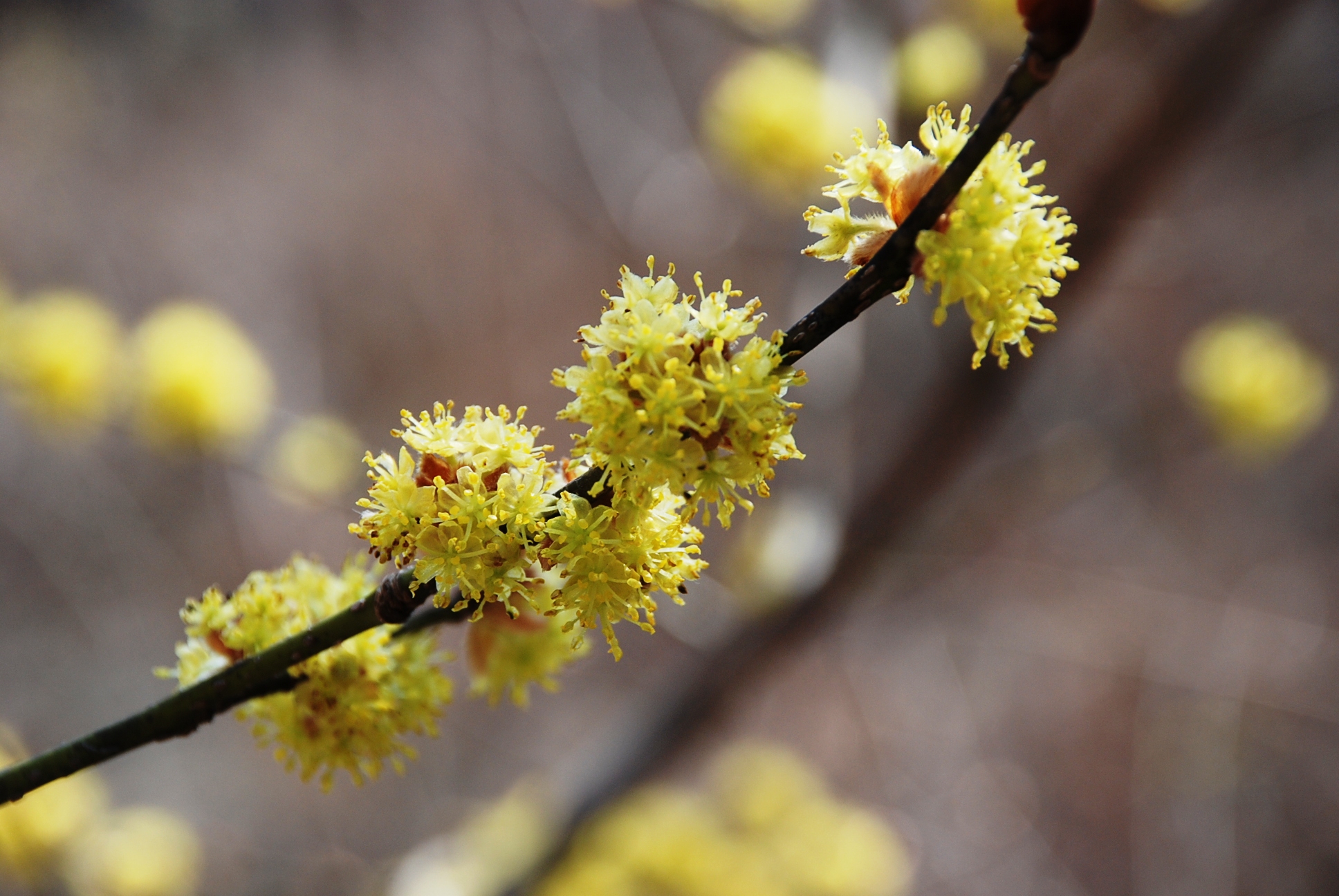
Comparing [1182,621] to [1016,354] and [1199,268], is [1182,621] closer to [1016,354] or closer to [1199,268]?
[1199,268]

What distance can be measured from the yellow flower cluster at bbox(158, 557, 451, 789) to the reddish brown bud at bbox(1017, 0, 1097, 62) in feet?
1.90

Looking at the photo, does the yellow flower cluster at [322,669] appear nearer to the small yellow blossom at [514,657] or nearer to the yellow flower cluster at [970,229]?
the small yellow blossom at [514,657]

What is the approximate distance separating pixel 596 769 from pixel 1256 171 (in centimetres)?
404


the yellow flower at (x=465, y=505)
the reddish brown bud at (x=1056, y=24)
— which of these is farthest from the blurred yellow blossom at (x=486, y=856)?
the reddish brown bud at (x=1056, y=24)

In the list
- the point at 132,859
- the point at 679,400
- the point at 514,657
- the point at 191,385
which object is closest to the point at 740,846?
the point at 132,859

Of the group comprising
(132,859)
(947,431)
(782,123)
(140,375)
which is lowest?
(947,431)

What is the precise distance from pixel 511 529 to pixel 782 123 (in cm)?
192

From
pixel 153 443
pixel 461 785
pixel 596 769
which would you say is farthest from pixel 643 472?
pixel 461 785

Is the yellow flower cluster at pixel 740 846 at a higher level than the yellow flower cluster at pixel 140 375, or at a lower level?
lower

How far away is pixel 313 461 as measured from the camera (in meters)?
2.29

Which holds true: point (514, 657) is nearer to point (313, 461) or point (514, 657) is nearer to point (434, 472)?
point (434, 472)

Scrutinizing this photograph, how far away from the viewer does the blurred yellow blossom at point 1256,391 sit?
231 cm

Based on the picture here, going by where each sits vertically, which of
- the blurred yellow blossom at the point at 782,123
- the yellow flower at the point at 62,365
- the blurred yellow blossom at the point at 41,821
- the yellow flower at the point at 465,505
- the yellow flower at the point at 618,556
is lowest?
the yellow flower at the point at 618,556

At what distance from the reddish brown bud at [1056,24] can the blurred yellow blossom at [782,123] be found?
5.69 feet
